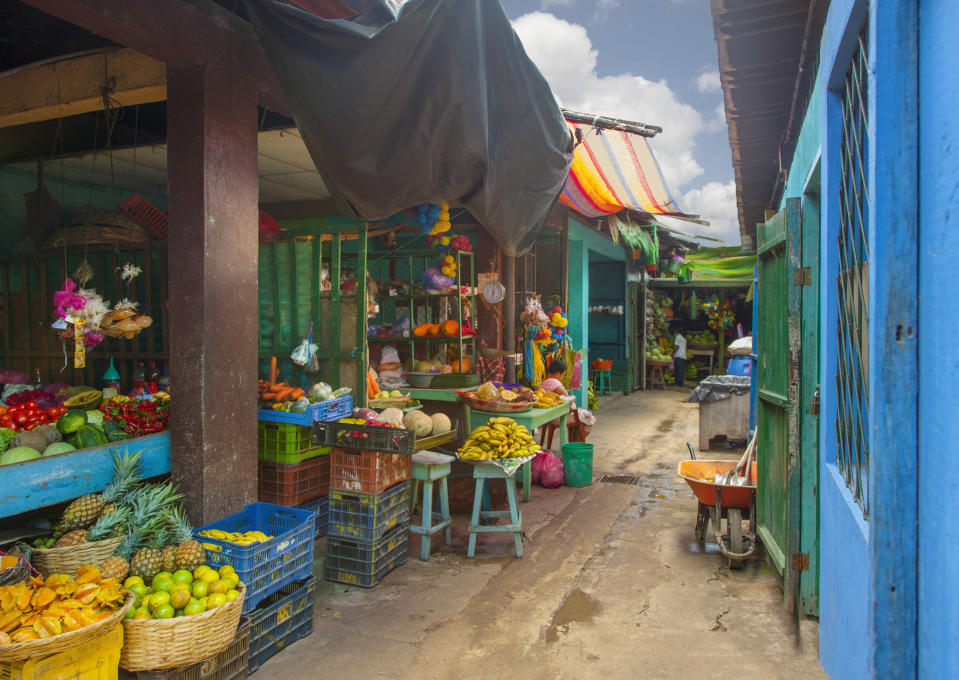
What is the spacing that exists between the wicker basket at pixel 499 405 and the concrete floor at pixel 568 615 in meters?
1.12

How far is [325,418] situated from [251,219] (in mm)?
1750

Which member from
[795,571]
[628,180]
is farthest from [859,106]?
[628,180]

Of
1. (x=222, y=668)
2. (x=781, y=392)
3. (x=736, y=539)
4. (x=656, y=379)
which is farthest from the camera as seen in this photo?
(x=656, y=379)

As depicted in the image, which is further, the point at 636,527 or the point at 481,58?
the point at 636,527

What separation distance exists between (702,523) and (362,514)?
2.90 metres

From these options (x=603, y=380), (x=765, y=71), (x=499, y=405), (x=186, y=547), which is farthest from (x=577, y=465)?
(x=603, y=380)

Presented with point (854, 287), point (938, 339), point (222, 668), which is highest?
point (854, 287)

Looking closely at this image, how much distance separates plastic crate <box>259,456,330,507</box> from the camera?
5.07 m

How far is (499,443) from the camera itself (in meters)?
5.61

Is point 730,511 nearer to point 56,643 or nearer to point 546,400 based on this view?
point 546,400

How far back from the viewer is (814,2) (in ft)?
11.6

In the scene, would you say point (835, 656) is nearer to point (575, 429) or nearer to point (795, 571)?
point (795, 571)

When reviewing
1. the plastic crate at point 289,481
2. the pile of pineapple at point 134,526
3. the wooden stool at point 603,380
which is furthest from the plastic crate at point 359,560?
the wooden stool at point 603,380

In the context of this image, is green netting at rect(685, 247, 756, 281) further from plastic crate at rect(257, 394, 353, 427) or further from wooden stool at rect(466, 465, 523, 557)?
plastic crate at rect(257, 394, 353, 427)
